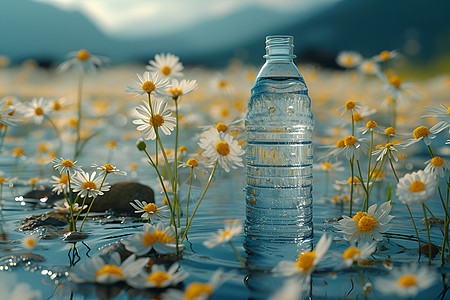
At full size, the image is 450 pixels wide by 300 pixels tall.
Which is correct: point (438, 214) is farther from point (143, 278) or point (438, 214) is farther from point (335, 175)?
point (143, 278)

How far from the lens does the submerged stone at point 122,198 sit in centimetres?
366

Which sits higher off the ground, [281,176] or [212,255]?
[281,176]

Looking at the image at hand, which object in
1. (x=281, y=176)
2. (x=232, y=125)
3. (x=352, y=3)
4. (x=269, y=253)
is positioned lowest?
(x=269, y=253)

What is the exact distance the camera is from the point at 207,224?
3.21m

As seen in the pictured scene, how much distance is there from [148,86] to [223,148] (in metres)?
0.47

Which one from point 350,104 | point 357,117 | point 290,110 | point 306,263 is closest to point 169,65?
point 290,110

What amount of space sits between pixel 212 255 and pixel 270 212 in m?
0.57

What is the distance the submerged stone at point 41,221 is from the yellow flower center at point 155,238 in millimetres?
1076

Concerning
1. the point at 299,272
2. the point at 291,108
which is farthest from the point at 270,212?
the point at 299,272

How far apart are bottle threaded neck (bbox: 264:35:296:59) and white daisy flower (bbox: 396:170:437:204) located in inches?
42.1

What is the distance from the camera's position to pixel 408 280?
5.64 feet

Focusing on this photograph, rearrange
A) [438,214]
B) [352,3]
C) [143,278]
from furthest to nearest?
[352,3] → [438,214] → [143,278]

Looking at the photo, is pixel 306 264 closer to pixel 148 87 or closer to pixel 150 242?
pixel 150 242

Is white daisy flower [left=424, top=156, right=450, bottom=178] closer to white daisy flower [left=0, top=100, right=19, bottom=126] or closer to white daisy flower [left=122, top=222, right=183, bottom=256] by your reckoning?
white daisy flower [left=122, top=222, right=183, bottom=256]
